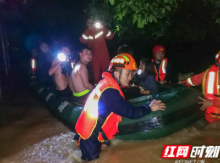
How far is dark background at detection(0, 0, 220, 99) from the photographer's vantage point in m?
10.2

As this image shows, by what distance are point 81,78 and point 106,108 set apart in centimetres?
156

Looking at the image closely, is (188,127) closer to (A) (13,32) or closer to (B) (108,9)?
(B) (108,9)

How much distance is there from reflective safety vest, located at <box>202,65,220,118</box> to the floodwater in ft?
0.73

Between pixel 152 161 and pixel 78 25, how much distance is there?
9.14 meters

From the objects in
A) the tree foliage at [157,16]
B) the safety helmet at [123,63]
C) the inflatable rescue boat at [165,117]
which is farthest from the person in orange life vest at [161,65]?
the safety helmet at [123,63]

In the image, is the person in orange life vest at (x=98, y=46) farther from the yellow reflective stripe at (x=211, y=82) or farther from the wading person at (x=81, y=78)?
the yellow reflective stripe at (x=211, y=82)

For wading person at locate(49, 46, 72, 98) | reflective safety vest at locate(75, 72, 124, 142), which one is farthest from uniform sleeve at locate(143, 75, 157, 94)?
wading person at locate(49, 46, 72, 98)

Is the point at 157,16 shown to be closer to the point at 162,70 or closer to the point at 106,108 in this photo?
the point at 162,70

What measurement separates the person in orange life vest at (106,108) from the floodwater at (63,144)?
34 cm

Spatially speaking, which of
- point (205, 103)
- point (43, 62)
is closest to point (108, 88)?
point (205, 103)

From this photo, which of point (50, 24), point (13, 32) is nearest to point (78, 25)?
point (50, 24)

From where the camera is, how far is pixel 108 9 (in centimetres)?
466

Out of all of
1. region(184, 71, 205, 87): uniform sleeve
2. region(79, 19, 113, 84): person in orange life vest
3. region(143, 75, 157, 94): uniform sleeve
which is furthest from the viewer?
region(79, 19, 113, 84): person in orange life vest

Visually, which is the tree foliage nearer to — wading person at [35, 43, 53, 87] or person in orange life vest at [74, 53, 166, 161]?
person in orange life vest at [74, 53, 166, 161]
